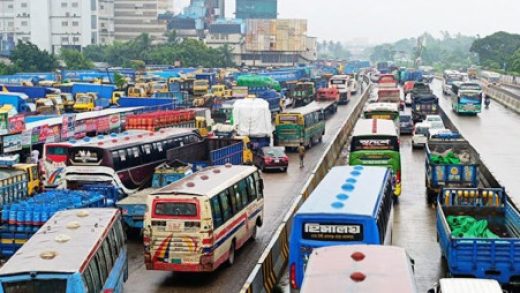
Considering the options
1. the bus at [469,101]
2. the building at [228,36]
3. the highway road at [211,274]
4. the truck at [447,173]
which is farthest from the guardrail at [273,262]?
the building at [228,36]

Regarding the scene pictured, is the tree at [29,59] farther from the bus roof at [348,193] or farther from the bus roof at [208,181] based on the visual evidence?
the bus roof at [348,193]

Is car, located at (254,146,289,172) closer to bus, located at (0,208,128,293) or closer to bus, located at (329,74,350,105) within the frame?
bus, located at (0,208,128,293)

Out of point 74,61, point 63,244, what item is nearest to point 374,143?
point 63,244

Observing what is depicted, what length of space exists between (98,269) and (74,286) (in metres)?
1.45

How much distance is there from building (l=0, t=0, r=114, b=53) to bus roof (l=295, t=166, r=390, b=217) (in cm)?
15104

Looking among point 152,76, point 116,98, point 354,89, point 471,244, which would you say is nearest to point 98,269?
point 471,244

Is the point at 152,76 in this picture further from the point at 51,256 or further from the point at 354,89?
the point at 51,256

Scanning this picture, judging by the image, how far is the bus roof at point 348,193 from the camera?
13.7 m

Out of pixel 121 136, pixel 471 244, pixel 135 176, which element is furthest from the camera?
pixel 121 136

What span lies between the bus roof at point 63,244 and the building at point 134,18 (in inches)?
7094

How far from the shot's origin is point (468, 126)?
52.8 metres

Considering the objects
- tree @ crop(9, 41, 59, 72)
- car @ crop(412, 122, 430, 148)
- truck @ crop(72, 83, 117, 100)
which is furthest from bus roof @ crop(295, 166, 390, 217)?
tree @ crop(9, 41, 59, 72)

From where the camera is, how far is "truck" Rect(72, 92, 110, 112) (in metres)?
55.7

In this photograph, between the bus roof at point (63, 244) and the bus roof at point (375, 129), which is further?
the bus roof at point (375, 129)
